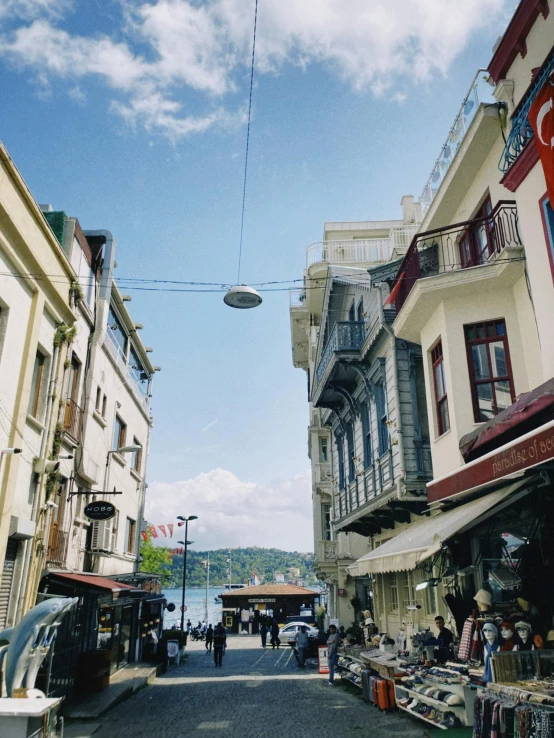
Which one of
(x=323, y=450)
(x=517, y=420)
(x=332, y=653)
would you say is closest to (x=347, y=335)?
(x=332, y=653)

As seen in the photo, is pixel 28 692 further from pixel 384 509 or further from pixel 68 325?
pixel 384 509

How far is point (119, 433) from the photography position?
22.0 meters

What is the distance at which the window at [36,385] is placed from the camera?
43.9ft

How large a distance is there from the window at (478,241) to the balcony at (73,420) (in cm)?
995

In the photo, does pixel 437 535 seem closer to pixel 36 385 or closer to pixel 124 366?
pixel 36 385

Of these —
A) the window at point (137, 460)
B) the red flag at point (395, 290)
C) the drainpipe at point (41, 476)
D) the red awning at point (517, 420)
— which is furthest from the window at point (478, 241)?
the window at point (137, 460)

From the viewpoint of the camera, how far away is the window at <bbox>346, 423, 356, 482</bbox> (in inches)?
871

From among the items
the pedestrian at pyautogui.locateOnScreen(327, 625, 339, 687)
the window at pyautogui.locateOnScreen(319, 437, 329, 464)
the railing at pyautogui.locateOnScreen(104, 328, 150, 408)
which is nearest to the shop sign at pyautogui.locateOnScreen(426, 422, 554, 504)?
the pedestrian at pyautogui.locateOnScreen(327, 625, 339, 687)

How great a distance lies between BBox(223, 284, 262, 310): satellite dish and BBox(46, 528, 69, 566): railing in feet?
22.8

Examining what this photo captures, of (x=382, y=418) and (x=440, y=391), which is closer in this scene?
(x=440, y=391)

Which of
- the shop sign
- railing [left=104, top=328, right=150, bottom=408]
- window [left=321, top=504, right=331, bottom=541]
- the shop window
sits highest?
railing [left=104, top=328, right=150, bottom=408]

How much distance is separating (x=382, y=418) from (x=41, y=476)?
31.8ft

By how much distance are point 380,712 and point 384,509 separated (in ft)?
19.6

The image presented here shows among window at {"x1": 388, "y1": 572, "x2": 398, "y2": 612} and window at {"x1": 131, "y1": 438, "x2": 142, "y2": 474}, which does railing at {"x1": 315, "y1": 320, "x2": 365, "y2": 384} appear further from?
window at {"x1": 131, "y1": 438, "x2": 142, "y2": 474}
